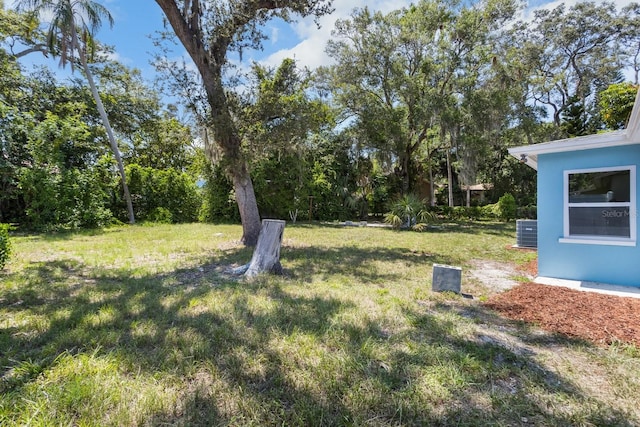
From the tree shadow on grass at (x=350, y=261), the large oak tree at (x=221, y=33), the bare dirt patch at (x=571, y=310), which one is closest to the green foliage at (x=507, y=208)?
the tree shadow on grass at (x=350, y=261)

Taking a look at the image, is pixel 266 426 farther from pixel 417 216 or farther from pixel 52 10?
pixel 52 10

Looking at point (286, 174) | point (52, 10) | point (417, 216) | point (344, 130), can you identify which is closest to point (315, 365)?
point (417, 216)

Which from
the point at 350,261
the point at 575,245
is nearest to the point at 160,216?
the point at 350,261

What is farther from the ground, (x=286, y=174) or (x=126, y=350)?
(x=286, y=174)

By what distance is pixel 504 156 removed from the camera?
21.0 metres

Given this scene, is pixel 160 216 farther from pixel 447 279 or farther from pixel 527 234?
pixel 527 234

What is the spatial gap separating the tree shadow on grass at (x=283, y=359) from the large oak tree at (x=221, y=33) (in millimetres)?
4095

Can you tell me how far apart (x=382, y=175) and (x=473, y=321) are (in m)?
14.6

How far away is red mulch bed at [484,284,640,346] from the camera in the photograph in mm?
2879

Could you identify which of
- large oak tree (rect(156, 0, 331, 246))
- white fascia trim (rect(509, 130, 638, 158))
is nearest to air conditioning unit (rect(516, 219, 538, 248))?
white fascia trim (rect(509, 130, 638, 158))

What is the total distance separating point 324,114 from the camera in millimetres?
8594

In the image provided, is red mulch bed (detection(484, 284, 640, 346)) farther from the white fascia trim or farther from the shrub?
the shrub

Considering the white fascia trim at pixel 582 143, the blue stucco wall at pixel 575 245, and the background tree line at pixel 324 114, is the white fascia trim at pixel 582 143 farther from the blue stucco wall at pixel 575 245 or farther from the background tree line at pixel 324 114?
the background tree line at pixel 324 114

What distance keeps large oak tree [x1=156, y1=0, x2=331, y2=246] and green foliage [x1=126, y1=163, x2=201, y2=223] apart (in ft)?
28.3
